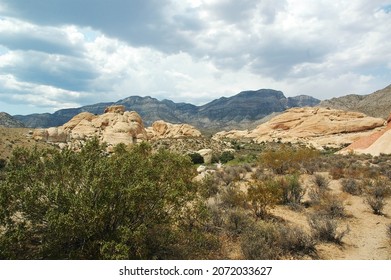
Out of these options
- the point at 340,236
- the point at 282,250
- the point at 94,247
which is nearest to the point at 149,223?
the point at 94,247

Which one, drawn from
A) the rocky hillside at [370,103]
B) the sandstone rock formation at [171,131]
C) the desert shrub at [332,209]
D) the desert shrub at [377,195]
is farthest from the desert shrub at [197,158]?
the rocky hillside at [370,103]

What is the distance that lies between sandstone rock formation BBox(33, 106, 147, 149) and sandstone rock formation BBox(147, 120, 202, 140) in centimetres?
749

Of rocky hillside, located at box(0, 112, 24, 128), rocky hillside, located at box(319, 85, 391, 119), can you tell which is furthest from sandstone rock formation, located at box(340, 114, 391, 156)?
rocky hillside, located at box(0, 112, 24, 128)

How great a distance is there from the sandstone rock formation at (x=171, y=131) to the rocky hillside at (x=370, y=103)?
165 feet

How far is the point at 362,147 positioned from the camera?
4112 cm

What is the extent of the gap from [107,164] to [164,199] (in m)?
1.67

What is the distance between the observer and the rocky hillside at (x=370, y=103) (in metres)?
92.8

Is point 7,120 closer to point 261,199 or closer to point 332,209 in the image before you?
point 261,199

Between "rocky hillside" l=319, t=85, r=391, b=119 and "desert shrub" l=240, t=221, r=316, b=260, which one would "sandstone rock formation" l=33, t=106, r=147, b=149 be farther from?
"rocky hillside" l=319, t=85, r=391, b=119

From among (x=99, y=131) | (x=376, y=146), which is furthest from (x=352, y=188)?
(x=99, y=131)

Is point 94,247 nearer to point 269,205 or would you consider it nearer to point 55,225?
point 55,225

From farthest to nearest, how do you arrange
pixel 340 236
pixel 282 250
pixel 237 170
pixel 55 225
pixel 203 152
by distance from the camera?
pixel 203 152 → pixel 237 170 → pixel 340 236 → pixel 282 250 → pixel 55 225

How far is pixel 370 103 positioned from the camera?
11619cm

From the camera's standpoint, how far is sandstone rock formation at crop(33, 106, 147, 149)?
215 feet
